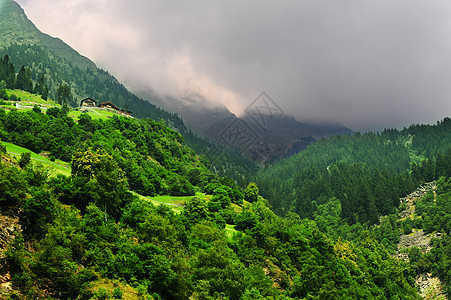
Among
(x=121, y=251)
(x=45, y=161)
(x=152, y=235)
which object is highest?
(x=45, y=161)

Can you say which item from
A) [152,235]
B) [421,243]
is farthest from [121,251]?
[421,243]

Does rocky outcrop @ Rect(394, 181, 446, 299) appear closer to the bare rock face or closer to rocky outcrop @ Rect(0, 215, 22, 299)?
the bare rock face

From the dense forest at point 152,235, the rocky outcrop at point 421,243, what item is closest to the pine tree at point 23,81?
the dense forest at point 152,235

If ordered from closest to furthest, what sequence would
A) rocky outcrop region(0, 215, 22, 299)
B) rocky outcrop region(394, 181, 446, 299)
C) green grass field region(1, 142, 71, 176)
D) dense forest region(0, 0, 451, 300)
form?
rocky outcrop region(0, 215, 22, 299) → dense forest region(0, 0, 451, 300) → green grass field region(1, 142, 71, 176) → rocky outcrop region(394, 181, 446, 299)

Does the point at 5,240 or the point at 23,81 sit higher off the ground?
the point at 23,81

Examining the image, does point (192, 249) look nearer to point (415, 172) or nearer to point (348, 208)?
point (348, 208)

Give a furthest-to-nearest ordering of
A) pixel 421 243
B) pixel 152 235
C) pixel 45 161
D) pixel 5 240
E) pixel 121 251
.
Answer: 1. pixel 421 243
2. pixel 45 161
3. pixel 152 235
4. pixel 121 251
5. pixel 5 240

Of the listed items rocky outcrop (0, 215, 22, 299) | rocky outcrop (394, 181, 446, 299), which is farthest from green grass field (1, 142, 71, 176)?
rocky outcrop (394, 181, 446, 299)

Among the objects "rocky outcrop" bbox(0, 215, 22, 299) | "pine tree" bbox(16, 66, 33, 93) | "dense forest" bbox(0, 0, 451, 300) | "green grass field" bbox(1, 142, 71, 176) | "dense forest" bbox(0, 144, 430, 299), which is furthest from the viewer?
"pine tree" bbox(16, 66, 33, 93)

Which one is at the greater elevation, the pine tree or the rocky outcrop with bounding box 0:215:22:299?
the pine tree

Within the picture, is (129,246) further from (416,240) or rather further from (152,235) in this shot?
(416,240)

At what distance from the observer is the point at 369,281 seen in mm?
78250

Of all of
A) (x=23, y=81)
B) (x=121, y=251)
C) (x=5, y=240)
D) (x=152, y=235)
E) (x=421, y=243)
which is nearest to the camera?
(x=5, y=240)

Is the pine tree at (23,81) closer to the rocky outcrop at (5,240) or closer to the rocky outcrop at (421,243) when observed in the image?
the rocky outcrop at (5,240)
